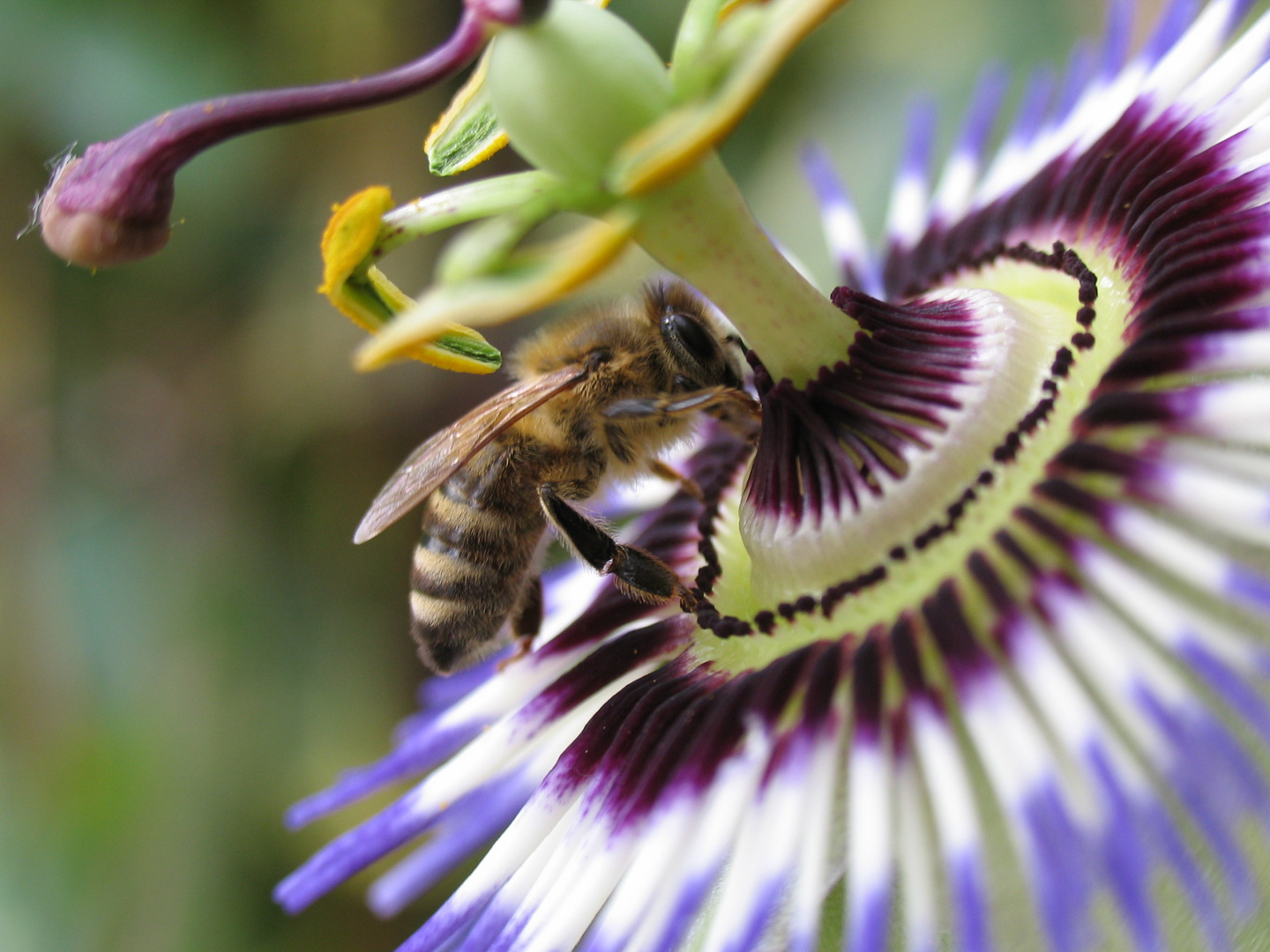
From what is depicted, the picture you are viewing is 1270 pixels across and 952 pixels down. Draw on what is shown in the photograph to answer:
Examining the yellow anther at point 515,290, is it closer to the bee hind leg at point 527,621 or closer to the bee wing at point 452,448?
the bee wing at point 452,448

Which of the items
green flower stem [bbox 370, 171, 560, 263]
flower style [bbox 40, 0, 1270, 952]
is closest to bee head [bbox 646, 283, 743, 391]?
flower style [bbox 40, 0, 1270, 952]

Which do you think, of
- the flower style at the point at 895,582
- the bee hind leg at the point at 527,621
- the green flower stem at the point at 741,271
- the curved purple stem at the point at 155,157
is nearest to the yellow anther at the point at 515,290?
the flower style at the point at 895,582

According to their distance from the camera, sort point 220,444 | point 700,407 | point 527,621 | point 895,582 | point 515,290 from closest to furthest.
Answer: point 515,290 → point 895,582 → point 700,407 → point 527,621 → point 220,444

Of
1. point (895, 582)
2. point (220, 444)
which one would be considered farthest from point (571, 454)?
point (220, 444)

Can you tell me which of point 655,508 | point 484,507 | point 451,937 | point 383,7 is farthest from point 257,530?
point 451,937

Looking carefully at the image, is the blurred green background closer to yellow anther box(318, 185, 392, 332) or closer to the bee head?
the bee head

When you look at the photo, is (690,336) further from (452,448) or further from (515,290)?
(515,290)

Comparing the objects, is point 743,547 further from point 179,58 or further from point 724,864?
point 179,58
